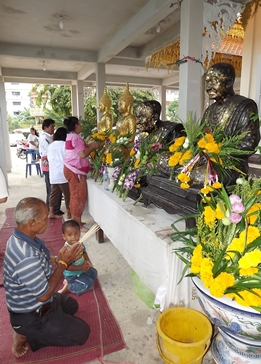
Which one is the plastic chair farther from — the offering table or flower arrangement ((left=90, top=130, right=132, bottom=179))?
the offering table

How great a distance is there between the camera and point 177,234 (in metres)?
1.42

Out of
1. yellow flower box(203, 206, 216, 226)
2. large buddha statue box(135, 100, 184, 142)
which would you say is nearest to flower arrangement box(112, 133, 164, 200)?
large buddha statue box(135, 100, 184, 142)

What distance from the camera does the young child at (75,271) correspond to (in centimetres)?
199

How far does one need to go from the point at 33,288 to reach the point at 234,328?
2.98 ft

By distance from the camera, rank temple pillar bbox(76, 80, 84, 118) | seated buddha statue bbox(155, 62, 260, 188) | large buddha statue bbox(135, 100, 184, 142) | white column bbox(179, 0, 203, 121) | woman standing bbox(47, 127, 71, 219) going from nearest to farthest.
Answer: seated buddha statue bbox(155, 62, 260, 188)
large buddha statue bbox(135, 100, 184, 142)
white column bbox(179, 0, 203, 121)
woman standing bbox(47, 127, 71, 219)
temple pillar bbox(76, 80, 84, 118)

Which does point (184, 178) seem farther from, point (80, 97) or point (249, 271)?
point (80, 97)

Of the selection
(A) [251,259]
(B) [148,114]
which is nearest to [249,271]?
(A) [251,259]

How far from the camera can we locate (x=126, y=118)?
9.43 feet

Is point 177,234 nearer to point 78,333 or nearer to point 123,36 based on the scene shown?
point 78,333

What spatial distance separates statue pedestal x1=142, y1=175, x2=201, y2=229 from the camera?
4.92ft

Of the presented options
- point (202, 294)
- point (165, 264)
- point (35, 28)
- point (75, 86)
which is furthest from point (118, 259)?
point (75, 86)

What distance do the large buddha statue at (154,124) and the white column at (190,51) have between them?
0.88 meters

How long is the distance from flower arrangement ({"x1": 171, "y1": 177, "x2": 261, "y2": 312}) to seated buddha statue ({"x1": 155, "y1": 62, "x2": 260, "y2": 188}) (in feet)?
1.17

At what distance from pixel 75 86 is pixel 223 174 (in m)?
8.43
